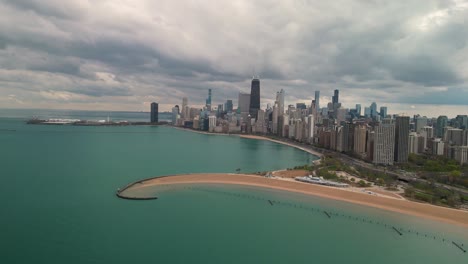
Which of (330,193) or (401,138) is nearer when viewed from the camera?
(330,193)

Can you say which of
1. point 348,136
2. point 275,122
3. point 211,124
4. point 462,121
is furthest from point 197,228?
point 211,124

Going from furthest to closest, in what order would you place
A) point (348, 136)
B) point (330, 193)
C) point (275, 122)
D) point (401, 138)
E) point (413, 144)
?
1. point (275, 122)
2. point (348, 136)
3. point (413, 144)
4. point (401, 138)
5. point (330, 193)

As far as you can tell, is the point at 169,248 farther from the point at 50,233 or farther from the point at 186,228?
the point at 50,233

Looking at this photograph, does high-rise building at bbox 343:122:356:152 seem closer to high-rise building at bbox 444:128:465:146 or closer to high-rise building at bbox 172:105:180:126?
high-rise building at bbox 444:128:465:146

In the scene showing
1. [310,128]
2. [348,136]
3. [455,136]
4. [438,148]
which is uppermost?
[310,128]

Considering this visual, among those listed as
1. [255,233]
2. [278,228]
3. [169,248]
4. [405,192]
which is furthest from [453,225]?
[169,248]

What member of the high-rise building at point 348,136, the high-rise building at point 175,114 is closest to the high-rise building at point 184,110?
the high-rise building at point 175,114

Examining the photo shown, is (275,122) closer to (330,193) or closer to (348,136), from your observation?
(348,136)
